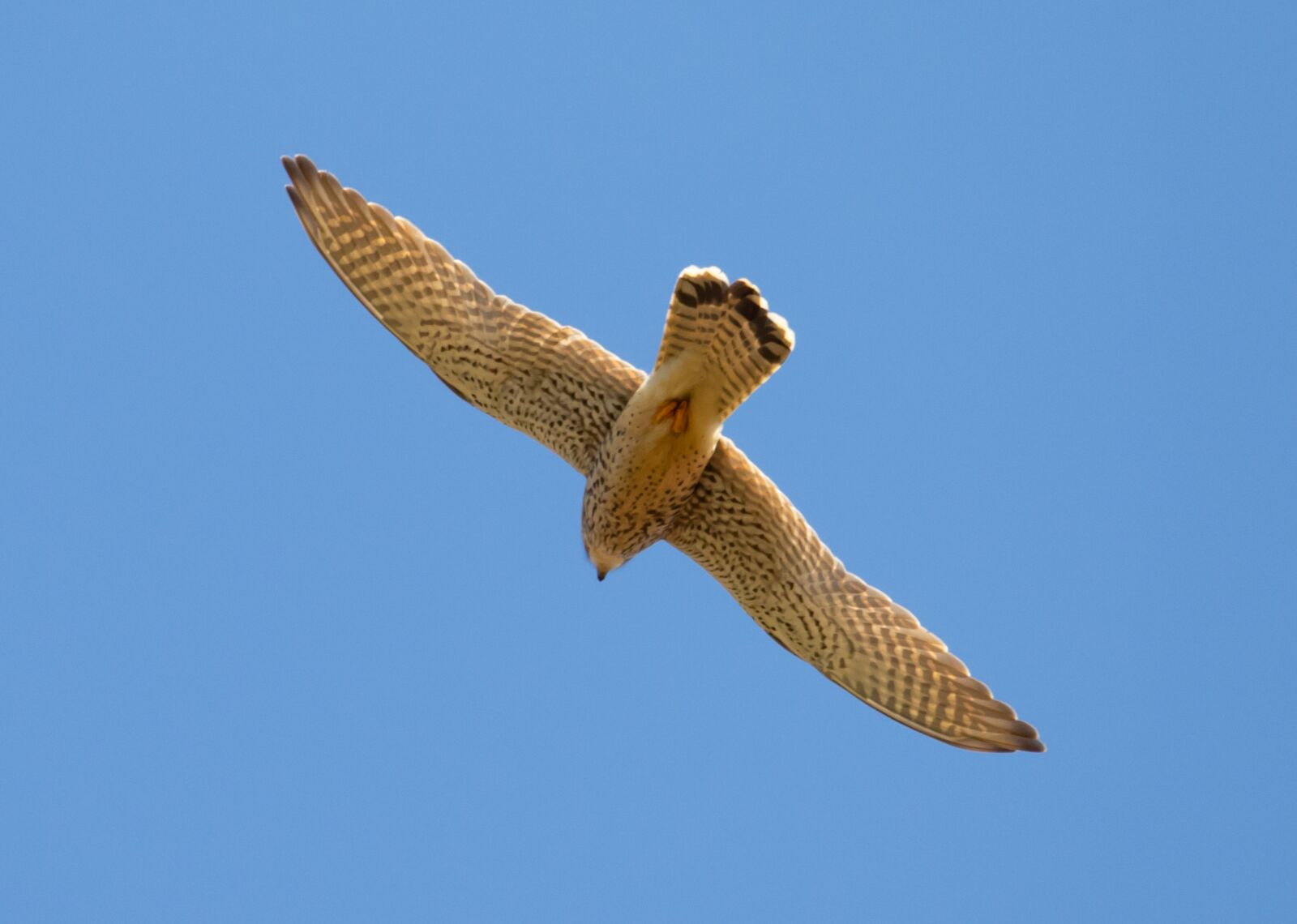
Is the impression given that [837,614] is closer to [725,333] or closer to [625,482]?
[625,482]

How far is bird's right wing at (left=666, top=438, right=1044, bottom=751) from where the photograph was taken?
10508 millimetres

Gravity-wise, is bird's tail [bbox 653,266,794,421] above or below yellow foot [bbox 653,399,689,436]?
above

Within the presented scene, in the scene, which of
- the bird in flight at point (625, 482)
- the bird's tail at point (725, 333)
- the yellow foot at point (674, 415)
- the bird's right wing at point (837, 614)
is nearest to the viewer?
the bird's tail at point (725, 333)

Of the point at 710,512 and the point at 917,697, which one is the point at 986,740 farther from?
the point at 710,512

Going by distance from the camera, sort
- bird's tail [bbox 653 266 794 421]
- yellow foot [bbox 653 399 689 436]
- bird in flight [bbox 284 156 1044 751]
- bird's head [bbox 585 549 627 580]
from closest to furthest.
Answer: bird's tail [bbox 653 266 794 421]
yellow foot [bbox 653 399 689 436]
bird in flight [bbox 284 156 1044 751]
bird's head [bbox 585 549 627 580]

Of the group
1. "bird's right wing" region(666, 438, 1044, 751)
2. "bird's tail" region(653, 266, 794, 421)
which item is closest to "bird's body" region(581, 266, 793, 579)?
"bird's tail" region(653, 266, 794, 421)

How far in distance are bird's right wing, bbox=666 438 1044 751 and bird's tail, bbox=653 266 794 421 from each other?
706 millimetres

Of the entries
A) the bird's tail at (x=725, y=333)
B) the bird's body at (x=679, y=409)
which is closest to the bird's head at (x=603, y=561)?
the bird's body at (x=679, y=409)

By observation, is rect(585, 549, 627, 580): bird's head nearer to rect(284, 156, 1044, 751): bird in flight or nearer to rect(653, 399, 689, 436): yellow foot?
rect(284, 156, 1044, 751): bird in flight

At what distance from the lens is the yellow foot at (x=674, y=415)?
32.7 ft

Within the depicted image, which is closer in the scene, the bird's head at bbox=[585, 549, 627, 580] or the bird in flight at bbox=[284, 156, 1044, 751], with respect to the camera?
the bird in flight at bbox=[284, 156, 1044, 751]

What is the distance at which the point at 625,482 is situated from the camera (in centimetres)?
1025

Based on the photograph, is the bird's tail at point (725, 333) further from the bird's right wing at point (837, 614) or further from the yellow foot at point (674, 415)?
the bird's right wing at point (837, 614)

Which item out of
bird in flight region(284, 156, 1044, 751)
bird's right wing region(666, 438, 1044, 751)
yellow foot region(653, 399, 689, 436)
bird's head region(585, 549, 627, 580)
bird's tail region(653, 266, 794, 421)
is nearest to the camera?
bird's tail region(653, 266, 794, 421)
